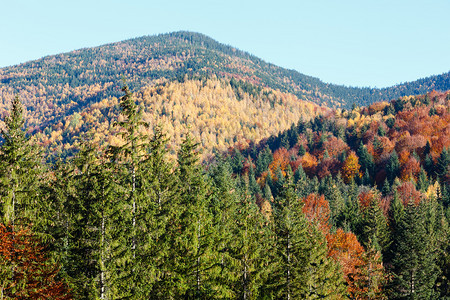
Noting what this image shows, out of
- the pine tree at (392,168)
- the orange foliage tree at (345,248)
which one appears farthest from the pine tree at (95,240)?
the pine tree at (392,168)

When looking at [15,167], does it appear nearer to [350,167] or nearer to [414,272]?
[414,272]

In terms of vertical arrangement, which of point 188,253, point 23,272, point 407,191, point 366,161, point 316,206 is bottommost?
point 23,272

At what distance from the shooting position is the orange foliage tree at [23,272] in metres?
20.8

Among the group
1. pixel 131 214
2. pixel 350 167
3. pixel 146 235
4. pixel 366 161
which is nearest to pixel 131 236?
pixel 131 214

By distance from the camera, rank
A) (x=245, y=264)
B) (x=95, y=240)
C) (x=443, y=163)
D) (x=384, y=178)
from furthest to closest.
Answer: (x=384, y=178) → (x=443, y=163) → (x=245, y=264) → (x=95, y=240)

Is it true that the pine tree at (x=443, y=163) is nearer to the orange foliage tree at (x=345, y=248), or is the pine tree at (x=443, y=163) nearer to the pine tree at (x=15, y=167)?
the orange foliage tree at (x=345, y=248)

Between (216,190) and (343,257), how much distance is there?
32081 mm

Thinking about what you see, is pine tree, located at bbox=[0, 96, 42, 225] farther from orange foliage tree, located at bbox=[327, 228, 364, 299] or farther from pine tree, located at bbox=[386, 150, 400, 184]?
pine tree, located at bbox=[386, 150, 400, 184]

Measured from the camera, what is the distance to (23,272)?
21.4m

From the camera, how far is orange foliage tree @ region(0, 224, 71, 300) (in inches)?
819

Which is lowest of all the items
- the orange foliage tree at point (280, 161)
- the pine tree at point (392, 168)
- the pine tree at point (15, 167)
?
the pine tree at point (15, 167)

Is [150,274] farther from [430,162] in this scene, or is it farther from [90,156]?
[430,162]

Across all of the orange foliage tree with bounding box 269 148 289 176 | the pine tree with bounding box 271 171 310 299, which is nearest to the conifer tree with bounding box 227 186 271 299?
the pine tree with bounding box 271 171 310 299

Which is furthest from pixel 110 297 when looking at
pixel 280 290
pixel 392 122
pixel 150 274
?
pixel 392 122
